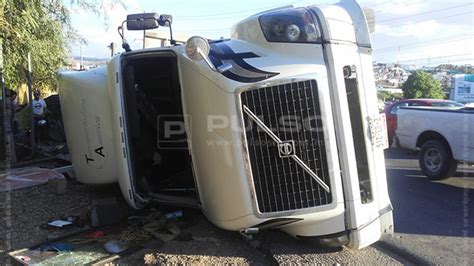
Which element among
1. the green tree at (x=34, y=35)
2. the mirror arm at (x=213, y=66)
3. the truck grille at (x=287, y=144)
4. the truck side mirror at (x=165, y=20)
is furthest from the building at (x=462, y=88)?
the mirror arm at (x=213, y=66)

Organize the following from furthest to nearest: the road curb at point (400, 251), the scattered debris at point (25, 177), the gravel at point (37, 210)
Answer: the scattered debris at point (25, 177) < the gravel at point (37, 210) < the road curb at point (400, 251)

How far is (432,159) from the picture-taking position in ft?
26.2

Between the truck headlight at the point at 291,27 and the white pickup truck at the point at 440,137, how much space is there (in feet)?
14.9

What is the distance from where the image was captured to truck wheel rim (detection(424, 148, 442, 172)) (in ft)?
25.7

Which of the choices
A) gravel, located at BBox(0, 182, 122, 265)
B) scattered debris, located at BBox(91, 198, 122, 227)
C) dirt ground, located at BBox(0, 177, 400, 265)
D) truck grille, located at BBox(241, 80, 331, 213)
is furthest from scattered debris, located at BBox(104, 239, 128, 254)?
truck grille, located at BBox(241, 80, 331, 213)

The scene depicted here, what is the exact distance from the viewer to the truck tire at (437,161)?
7.63 metres

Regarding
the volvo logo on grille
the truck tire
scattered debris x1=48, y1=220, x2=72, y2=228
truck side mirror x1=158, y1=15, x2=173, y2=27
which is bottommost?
the truck tire

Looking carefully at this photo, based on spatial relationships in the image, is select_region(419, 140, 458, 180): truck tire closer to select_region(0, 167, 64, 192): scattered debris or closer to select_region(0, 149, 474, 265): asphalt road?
select_region(0, 149, 474, 265): asphalt road

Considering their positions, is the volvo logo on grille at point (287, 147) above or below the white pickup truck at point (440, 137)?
above

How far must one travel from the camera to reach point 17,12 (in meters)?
6.18

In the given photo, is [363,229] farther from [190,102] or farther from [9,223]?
[9,223]

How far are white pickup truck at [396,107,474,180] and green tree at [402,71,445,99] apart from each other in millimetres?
33079

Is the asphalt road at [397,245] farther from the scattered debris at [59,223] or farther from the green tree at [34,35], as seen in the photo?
the green tree at [34,35]

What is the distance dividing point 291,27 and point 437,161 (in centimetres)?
508
